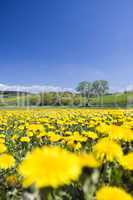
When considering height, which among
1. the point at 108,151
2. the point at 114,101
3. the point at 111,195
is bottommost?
the point at 111,195

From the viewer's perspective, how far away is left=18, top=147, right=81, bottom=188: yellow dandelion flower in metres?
1.51

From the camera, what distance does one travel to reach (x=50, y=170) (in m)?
1.56

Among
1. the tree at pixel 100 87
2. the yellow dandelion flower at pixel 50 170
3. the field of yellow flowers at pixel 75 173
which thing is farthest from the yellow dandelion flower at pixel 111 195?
the tree at pixel 100 87

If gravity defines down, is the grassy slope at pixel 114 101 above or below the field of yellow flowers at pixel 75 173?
above

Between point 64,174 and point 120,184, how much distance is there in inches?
49.5

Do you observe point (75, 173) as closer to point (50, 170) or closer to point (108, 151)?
point (50, 170)

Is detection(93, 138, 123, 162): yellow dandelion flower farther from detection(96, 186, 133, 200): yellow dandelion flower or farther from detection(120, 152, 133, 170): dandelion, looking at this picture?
detection(96, 186, 133, 200): yellow dandelion flower

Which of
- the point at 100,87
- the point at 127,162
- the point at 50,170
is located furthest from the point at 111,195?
the point at 100,87

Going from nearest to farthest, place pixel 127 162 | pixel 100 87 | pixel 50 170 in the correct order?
pixel 50 170, pixel 127 162, pixel 100 87

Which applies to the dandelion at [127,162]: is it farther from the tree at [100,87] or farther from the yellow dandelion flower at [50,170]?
the tree at [100,87]

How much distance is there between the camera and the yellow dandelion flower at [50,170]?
1.51 metres

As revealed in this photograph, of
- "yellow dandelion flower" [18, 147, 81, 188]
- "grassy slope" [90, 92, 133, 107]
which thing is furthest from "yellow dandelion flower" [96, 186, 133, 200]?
"grassy slope" [90, 92, 133, 107]

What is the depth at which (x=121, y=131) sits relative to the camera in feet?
12.0

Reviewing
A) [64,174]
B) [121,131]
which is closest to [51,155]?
[64,174]
